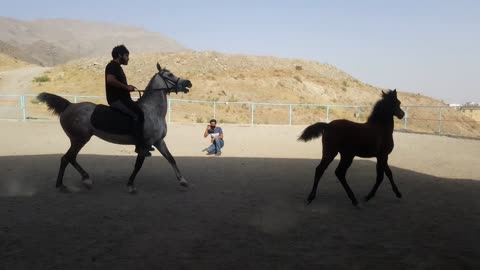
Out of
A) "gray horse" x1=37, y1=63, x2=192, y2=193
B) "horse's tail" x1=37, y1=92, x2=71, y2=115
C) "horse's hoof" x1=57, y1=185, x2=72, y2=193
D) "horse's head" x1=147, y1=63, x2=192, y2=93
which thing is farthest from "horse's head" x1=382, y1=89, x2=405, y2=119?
"horse's hoof" x1=57, y1=185, x2=72, y2=193

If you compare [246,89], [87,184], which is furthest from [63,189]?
[246,89]

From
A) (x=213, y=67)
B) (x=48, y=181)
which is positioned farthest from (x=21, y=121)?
(x=213, y=67)

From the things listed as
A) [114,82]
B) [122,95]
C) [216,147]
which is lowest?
[216,147]

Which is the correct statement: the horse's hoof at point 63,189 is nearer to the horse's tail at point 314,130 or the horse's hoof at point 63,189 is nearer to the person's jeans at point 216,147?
the horse's tail at point 314,130

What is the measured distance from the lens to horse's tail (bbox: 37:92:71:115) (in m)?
6.09

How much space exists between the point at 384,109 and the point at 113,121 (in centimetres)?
411

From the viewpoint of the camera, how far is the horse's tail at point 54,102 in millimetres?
6086

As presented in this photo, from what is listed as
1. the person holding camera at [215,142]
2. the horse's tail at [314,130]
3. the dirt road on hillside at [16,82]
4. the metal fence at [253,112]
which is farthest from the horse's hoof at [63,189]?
the dirt road on hillside at [16,82]

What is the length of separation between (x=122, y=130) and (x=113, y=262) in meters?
2.91

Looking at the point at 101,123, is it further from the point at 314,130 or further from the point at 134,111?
the point at 314,130

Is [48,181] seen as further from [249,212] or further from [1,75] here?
[1,75]

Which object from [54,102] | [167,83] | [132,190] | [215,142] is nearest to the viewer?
[132,190]

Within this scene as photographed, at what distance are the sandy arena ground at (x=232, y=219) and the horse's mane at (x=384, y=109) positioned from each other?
4.00 ft

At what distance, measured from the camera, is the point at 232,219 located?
4621 mm
